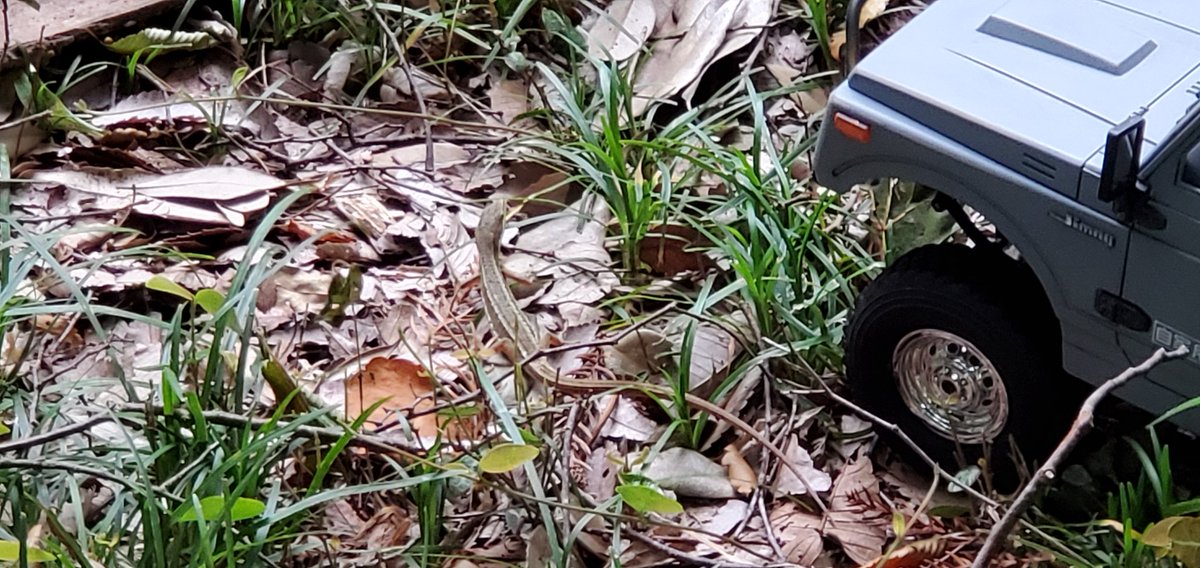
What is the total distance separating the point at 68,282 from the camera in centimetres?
272

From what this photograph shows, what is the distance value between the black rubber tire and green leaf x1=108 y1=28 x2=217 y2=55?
2.30 m

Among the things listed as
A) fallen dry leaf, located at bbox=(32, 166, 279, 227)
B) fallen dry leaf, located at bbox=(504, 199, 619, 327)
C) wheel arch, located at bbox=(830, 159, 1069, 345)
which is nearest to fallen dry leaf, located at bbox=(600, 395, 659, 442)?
fallen dry leaf, located at bbox=(504, 199, 619, 327)

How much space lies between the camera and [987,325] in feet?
8.17

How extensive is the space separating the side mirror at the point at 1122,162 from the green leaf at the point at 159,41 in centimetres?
279

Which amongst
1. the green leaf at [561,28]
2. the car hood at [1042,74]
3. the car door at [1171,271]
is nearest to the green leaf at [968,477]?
the car door at [1171,271]

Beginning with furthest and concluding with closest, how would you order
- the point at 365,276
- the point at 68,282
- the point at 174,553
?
1. the point at 365,276
2. the point at 68,282
3. the point at 174,553

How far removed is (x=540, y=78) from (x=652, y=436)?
59.8 inches

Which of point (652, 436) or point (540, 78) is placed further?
point (540, 78)

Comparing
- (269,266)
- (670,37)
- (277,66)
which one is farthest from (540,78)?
(269,266)

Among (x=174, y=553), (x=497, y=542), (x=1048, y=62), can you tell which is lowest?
(x=497, y=542)

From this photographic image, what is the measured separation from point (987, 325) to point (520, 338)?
3.66ft

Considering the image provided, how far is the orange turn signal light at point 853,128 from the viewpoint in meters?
2.51

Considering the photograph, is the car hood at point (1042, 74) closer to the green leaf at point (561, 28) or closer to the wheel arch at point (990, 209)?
the wheel arch at point (990, 209)

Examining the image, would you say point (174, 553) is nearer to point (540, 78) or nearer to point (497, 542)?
point (497, 542)
